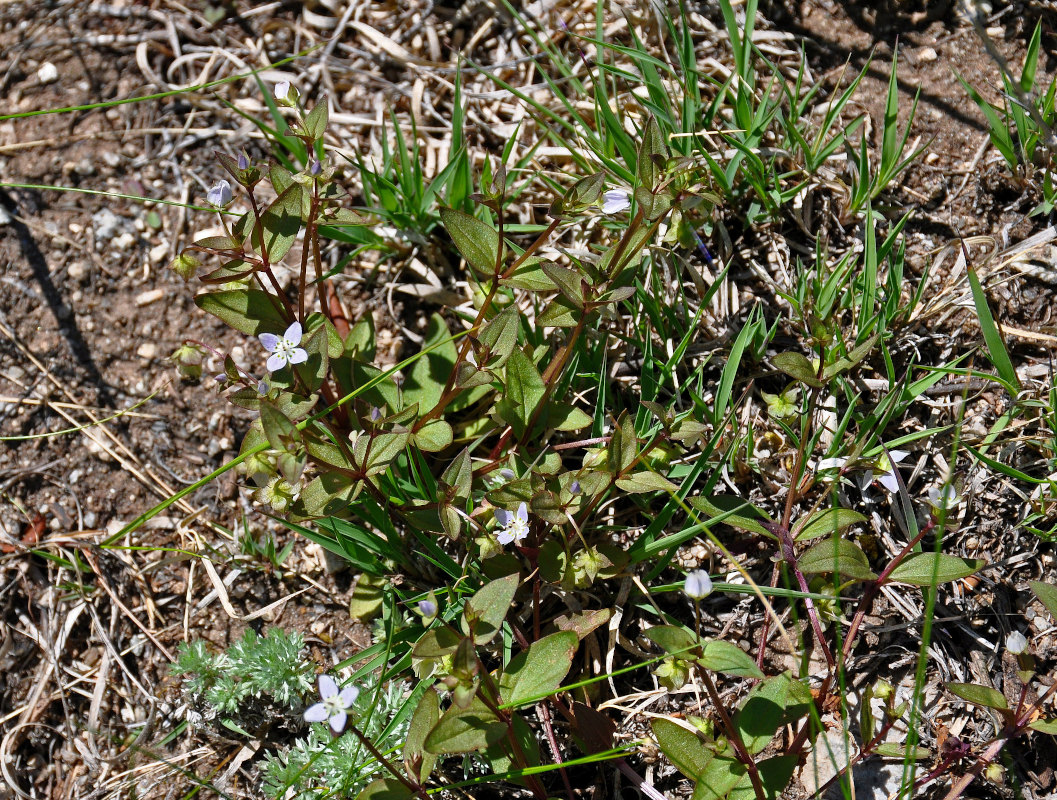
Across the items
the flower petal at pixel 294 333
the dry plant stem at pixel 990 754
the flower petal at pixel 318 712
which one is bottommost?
the dry plant stem at pixel 990 754

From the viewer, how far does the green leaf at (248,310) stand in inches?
99.3

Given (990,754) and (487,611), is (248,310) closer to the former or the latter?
(487,611)

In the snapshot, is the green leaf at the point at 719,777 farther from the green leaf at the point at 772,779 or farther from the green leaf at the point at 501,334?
the green leaf at the point at 501,334

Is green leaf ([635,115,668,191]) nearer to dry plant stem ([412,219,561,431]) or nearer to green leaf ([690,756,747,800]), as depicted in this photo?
dry plant stem ([412,219,561,431])

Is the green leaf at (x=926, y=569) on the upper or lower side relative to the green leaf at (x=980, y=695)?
upper

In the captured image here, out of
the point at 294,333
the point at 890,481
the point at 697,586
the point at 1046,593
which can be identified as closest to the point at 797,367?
the point at 890,481

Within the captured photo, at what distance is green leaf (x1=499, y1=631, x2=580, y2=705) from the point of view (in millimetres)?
2309

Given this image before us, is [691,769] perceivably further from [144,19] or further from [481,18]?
[144,19]

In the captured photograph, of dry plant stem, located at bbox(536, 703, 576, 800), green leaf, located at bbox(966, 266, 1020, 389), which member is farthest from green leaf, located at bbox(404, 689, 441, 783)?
green leaf, located at bbox(966, 266, 1020, 389)

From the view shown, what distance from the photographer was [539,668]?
2.35m

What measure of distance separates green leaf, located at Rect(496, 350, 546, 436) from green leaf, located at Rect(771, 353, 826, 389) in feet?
2.44

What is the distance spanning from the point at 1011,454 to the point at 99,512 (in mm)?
3219

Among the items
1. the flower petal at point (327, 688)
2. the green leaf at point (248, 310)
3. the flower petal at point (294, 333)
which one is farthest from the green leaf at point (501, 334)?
the flower petal at point (327, 688)

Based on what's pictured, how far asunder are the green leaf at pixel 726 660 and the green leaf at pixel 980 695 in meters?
0.58
